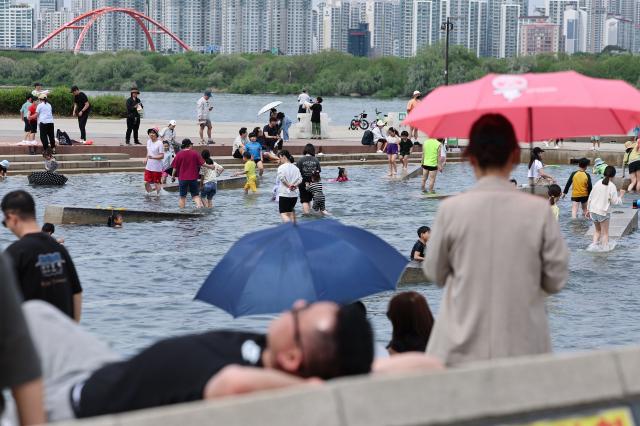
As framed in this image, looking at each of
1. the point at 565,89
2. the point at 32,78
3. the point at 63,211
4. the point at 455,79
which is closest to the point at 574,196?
the point at 63,211

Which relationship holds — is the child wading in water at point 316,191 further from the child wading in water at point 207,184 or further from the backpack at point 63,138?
the backpack at point 63,138

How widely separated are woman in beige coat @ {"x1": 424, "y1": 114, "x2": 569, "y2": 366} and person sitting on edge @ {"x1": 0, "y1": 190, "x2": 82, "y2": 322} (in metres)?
2.39

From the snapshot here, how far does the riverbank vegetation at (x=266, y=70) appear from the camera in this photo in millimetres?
124312

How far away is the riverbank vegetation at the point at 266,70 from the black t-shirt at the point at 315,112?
80.3 m

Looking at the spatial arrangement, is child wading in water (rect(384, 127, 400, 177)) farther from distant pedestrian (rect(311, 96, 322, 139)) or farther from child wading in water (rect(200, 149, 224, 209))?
child wading in water (rect(200, 149, 224, 209))

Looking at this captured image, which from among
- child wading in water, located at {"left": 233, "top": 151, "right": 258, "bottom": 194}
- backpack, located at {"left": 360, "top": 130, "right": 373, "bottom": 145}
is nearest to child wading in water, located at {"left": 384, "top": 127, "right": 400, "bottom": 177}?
child wading in water, located at {"left": 233, "top": 151, "right": 258, "bottom": 194}

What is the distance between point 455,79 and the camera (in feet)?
365

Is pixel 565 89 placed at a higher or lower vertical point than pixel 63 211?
higher

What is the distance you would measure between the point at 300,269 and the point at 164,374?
3.05 meters

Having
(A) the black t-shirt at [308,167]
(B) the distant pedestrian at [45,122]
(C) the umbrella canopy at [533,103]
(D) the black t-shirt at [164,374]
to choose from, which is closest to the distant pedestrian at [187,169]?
(A) the black t-shirt at [308,167]

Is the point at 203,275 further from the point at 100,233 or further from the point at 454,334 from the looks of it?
the point at 454,334

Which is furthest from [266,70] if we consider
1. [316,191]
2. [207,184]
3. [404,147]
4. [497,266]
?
[497,266]

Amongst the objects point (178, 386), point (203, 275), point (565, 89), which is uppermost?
point (565, 89)

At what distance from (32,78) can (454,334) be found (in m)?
139
